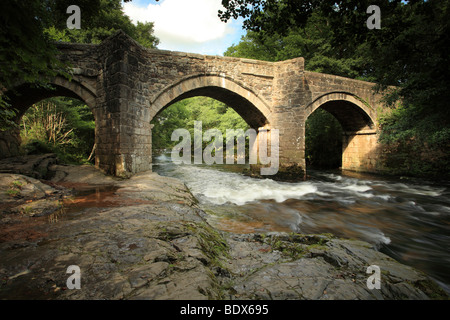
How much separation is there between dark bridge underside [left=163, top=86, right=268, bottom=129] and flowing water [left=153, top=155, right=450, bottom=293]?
3464 millimetres

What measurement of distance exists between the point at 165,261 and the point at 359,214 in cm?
515

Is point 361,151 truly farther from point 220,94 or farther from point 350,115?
point 220,94

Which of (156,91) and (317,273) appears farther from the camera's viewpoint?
(156,91)

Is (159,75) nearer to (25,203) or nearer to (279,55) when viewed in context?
(25,203)

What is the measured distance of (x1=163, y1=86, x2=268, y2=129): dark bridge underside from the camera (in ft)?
27.9

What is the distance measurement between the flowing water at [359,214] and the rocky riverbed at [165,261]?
1.16 m

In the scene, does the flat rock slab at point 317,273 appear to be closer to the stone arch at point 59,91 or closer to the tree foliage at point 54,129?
the stone arch at point 59,91

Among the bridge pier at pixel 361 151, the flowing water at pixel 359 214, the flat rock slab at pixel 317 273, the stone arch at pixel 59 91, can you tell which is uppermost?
the stone arch at pixel 59 91

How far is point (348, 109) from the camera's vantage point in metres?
11.4

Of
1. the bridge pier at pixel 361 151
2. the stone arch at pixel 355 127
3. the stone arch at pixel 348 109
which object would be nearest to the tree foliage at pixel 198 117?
the stone arch at pixel 348 109

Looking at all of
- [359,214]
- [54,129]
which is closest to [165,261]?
[359,214]

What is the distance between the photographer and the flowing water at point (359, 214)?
3.34m

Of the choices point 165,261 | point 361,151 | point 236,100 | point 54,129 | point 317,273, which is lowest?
point 317,273

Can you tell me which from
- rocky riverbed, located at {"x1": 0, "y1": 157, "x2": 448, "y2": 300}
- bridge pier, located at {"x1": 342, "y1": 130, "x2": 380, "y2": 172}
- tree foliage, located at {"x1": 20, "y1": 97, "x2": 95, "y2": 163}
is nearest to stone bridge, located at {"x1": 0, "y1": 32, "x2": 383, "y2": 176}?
tree foliage, located at {"x1": 20, "y1": 97, "x2": 95, "y2": 163}
